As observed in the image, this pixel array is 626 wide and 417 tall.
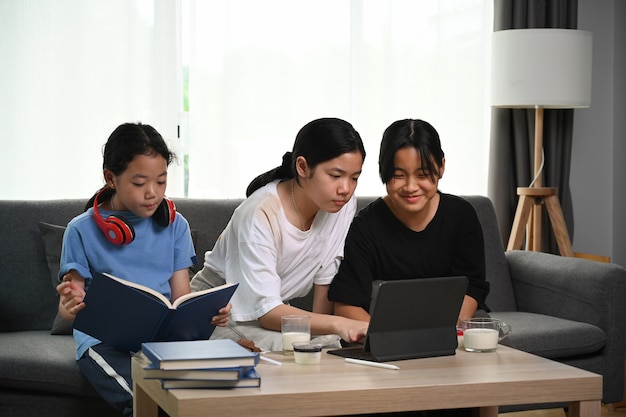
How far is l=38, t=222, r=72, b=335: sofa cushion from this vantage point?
9.63 ft

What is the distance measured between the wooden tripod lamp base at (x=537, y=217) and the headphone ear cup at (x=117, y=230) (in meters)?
2.08

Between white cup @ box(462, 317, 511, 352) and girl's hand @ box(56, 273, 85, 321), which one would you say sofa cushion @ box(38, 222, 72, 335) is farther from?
white cup @ box(462, 317, 511, 352)

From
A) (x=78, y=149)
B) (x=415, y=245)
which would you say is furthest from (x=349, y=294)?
(x=78, y=149)

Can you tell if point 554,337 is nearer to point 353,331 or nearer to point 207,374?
point 353,331

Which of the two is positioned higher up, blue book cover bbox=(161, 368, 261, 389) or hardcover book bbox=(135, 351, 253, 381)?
hardcover book bbox=(135, 351, 253, 381)

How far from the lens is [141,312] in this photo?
2.01 meters

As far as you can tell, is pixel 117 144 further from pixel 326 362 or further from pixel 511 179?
pixel 511 179

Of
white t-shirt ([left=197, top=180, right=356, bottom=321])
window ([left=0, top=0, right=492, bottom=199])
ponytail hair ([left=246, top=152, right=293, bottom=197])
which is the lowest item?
white t-shirt ([left=197, top=180, right=356, bottom=321])

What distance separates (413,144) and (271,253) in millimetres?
490

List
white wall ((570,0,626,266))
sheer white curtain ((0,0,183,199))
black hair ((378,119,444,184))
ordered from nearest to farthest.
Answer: black hair ((378,119,444,184)), sheer white curtain ((0,0,183,199)), white wall ((570,0,626,266))

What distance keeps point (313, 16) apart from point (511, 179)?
126cm

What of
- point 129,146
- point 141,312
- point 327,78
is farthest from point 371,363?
point 327,78

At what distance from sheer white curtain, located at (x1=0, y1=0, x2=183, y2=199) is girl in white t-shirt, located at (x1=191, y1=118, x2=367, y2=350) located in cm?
126

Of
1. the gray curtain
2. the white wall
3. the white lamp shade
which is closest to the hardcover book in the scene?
the white lamp shade
